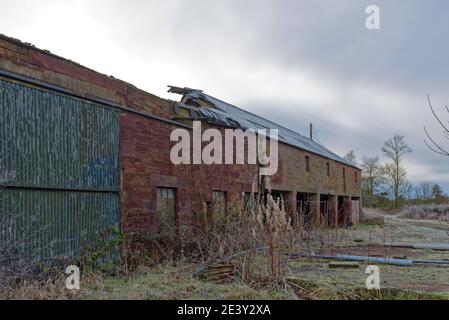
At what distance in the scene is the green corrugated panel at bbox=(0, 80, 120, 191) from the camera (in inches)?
298

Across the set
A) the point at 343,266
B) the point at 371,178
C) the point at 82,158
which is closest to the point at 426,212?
the point at 371,178

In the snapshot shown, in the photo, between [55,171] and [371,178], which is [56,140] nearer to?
[55,171]

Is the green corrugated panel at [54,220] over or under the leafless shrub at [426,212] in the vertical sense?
over

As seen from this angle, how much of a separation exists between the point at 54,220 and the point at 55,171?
3.06ft

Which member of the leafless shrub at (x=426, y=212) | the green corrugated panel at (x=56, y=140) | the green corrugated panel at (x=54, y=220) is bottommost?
the leafless shrub at (x=426, y=212)

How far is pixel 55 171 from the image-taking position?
835cm

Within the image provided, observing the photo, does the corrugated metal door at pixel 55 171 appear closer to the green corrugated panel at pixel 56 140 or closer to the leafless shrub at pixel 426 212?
the green corrugated panel at pixel 56 140

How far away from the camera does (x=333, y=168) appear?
27438 mm

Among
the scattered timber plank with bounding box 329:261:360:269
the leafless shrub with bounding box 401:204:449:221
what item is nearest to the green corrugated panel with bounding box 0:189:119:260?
the scattered timber plank with bounding box 329:261:360:269

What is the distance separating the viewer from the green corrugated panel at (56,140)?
298 inches

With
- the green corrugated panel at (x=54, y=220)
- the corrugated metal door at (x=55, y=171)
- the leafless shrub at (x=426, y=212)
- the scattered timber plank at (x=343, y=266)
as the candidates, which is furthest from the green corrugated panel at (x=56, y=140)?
the leafless shrub at (x=426, y=212)

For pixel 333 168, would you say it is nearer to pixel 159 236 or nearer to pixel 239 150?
pixel 239 150

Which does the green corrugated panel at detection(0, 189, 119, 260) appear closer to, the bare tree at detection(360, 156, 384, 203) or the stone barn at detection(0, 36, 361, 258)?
the stone barn at detection(0, 36, 361, 258)
